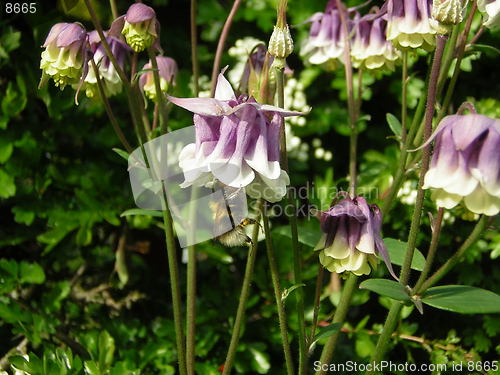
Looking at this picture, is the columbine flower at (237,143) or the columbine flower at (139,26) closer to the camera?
the columbine flower at (237,143)

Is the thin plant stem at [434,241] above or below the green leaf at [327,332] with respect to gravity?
above

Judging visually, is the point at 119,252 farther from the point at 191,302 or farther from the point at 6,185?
the point at 191,302

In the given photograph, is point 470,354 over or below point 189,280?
below

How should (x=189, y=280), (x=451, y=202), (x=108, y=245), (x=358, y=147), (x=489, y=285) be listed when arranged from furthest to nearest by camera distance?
1. (x=358, y=147)
2. (x=108, y=245)
3. (x=489, y=285)
4. (x=189, y=280)
5. (x=451, y=202)

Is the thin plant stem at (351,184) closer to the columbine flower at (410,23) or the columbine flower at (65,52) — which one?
the columbine flower at (410,23)

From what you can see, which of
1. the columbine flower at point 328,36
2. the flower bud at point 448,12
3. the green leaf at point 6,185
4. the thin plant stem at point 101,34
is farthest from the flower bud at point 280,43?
the green leaf at point 6,185

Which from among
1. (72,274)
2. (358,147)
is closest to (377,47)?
(358,147)

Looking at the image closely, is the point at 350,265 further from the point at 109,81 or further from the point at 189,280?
the point at 109,81
